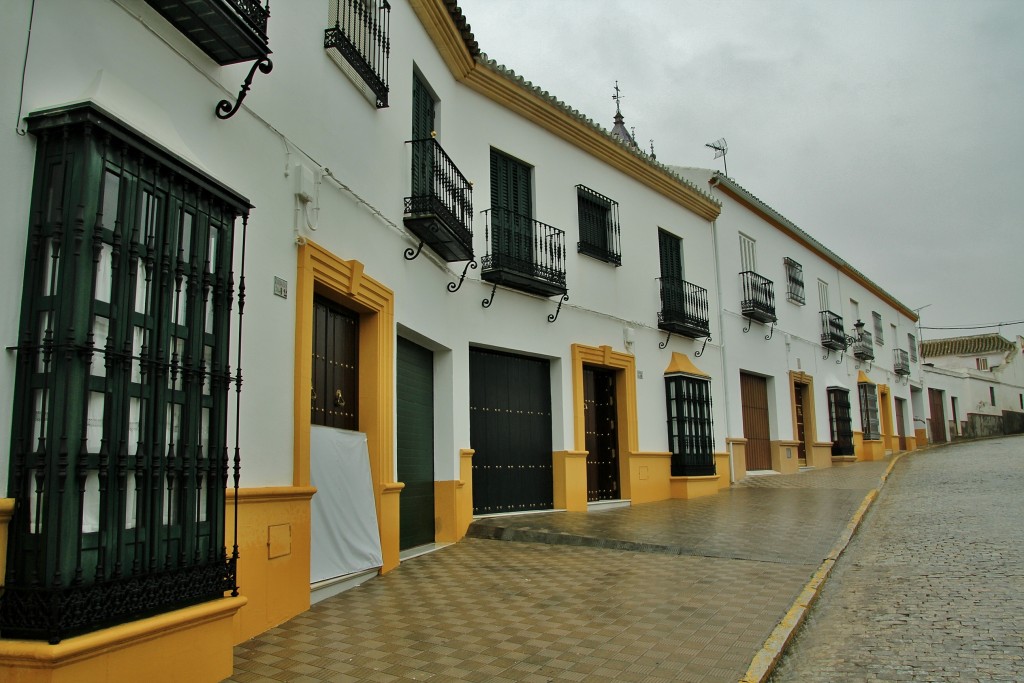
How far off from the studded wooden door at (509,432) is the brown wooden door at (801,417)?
1100cm

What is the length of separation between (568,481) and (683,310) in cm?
481

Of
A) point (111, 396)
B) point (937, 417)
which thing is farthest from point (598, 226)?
point (937, 417)

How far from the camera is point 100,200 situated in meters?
3.59

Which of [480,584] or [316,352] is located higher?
[316,352]

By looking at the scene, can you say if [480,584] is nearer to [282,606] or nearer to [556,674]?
[282,606]

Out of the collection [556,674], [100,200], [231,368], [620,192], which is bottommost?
[556,674]

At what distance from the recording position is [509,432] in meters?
11.1

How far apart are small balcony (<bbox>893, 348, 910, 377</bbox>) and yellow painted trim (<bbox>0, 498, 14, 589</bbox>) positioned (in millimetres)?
30753

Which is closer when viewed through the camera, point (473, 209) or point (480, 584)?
point (480, 584)

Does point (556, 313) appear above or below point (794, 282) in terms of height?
below

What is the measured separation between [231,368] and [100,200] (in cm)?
160

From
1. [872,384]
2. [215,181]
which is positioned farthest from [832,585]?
[872,384]

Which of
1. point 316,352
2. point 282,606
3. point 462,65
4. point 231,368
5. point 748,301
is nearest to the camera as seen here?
point 231,368

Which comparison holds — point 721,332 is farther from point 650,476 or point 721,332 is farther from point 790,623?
point 790,623
